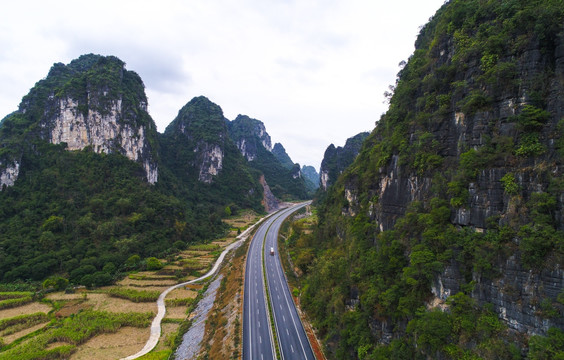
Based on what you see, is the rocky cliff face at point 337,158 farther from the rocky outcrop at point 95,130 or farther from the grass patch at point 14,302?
the grass patch at point 14,302

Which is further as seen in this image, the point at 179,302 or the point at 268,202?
the point at 268,202

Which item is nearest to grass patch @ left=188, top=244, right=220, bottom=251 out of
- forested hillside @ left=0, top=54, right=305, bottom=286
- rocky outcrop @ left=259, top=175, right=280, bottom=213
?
forested hillside @ left=0, top=54, right=305, bottom=286

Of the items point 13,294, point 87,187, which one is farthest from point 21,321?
point 87,187

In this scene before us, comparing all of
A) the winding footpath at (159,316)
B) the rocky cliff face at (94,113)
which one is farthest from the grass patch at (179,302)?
the rocky cliff face at (94,113)

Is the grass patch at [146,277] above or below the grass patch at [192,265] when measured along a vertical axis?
below

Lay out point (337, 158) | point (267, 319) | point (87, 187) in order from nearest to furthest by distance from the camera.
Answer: point (267, 319), point (87, 187), point (337, 158)

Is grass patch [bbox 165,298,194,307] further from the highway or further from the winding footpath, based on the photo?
the highway

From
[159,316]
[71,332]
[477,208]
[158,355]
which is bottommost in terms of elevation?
[158,355]

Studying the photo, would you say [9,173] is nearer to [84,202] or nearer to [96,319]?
[84,202]
